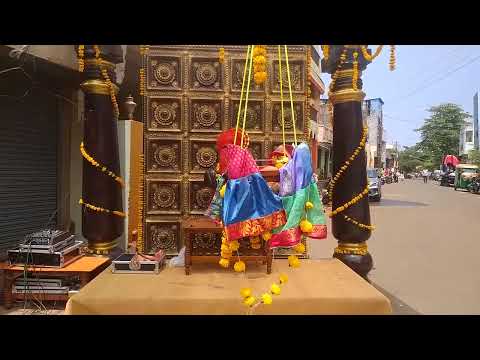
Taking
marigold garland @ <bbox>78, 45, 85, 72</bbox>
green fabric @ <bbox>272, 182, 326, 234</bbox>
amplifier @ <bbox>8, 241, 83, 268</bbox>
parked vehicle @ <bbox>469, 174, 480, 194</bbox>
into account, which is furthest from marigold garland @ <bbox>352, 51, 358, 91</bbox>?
parked vehicle @ <bbox>469, 174, 480, 194</bbox>

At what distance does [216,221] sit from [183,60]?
7.06 ft

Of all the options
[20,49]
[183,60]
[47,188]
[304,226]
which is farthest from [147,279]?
[47,188]

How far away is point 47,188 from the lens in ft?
19.9

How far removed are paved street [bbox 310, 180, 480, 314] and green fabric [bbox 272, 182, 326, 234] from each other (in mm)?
2321

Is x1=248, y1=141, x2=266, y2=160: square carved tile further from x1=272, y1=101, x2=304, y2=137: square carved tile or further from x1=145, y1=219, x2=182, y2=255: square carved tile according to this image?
x1=145, y1=219, x2=182, y2=255: square carved tile

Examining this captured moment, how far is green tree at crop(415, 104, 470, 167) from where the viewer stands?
138 feet

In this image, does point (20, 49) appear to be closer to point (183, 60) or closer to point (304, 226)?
point (183, 60)

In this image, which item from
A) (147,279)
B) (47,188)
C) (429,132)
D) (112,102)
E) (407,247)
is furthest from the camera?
(429,132)

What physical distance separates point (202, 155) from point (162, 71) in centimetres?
115

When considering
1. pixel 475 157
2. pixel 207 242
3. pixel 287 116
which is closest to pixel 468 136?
pixel 475 157

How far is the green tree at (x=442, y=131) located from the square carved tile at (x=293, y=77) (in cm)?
4406

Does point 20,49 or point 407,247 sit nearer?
point 20,49

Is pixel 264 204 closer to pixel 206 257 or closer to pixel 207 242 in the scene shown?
pixel 206 257

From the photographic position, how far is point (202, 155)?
4379mm
